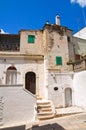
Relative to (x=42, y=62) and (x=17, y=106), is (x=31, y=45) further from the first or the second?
(x=17, y=106)

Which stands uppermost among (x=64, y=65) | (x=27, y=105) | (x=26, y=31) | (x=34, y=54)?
(x=26, y=31)

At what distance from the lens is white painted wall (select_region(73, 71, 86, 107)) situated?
12586 millimetres

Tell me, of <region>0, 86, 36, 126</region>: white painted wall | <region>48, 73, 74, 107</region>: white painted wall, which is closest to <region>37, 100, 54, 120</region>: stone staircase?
<region>0, 86, 36, 126</region>: white painted wall

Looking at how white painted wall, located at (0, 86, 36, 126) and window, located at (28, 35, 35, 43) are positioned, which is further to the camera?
window, located at (28, 35, 35, 43)

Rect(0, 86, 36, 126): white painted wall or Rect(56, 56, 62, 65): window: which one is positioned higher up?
Rect(56, 56, 62, 65): window

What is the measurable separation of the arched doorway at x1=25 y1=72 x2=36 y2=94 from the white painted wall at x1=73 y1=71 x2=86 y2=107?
4448mm

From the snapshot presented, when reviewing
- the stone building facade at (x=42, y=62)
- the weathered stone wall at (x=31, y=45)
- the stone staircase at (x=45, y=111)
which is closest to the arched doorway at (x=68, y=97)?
the stone building facade at (x=42, y=62)

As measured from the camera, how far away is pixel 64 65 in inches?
597

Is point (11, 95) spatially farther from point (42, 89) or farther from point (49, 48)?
point (49, 48)

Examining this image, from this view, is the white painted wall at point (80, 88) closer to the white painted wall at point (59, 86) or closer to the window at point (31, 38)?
the white painted wall at point (59, 86)

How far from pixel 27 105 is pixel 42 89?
15.1ft

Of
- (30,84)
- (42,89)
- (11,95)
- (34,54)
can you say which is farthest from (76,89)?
(11,95)

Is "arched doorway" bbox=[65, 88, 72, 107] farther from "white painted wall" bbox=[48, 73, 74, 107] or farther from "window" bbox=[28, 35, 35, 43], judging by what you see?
"window" bbox=[28, 35, 35, 43]

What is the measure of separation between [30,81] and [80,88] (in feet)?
18.0
